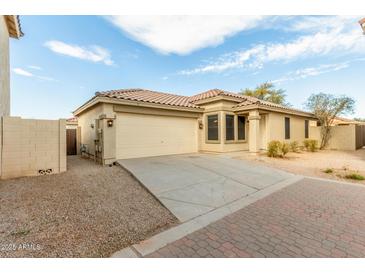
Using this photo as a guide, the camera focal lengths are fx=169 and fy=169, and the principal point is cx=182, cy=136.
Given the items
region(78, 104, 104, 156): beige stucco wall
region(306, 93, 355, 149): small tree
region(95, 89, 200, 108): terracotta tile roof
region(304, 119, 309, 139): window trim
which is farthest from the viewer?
region(304, 119, 309, 139): window trim

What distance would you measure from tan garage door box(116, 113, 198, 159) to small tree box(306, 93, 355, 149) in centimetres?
1267

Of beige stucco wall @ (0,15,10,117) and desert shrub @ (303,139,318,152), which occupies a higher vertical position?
beige stucco wall @ (0,15,10,117)

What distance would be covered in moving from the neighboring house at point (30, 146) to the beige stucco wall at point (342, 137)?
21139 mm

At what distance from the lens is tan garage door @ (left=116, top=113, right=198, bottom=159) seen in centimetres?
884

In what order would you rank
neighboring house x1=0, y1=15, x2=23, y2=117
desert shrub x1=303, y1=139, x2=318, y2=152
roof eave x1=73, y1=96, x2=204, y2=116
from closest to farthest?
neighboring house x1=0, y1=15, x2=23, y2=117
roof eave x1=73, y1=96, x2=204, y2=116
desert shrub x1=303, y1=139, x2=318, y2=152

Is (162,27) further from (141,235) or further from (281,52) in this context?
(281,52)

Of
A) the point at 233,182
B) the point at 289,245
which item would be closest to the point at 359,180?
the point at 233,182

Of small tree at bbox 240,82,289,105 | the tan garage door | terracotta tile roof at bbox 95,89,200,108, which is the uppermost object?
small tree at bbox 240,82,289,105

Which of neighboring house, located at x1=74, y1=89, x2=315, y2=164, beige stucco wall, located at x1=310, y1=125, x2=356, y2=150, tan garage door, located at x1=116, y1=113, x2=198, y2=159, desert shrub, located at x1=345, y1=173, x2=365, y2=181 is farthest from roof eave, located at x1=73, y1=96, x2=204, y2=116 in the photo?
beige stucco wall, located at x1=310, y1=125, x2=356, y2=150

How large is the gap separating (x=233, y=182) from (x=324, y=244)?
3122 mm

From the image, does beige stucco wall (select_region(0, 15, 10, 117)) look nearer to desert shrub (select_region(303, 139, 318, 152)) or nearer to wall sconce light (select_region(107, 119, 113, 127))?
wall sconce light (select_region(107, 119, 113, 127))

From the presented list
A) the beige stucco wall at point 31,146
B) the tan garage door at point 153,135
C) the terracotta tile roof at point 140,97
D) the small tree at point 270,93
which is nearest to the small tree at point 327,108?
the terracotta tile roof at point 140,97

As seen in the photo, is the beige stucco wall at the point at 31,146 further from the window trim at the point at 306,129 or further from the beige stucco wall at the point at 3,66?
the window trim at the point at 306,129

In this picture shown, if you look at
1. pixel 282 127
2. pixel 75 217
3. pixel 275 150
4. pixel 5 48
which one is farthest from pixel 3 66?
pixel 282 127
